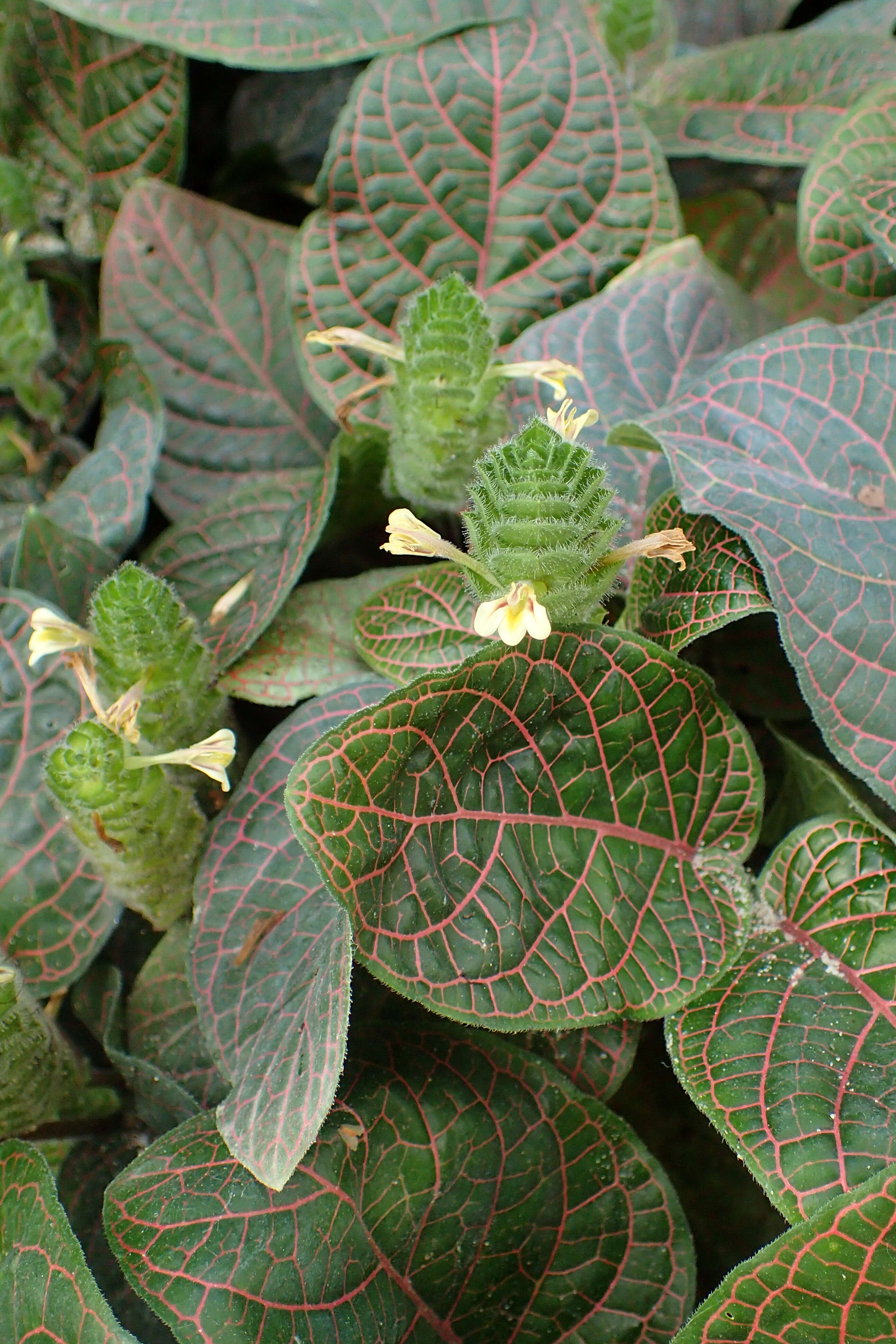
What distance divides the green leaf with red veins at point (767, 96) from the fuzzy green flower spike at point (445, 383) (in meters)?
0.50

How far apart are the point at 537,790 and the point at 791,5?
1.42 meters

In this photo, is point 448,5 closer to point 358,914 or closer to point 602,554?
point 602,554

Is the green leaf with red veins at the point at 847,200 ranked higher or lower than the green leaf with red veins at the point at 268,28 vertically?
lower

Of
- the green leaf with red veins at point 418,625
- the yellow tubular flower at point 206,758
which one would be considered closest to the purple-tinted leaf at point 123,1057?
the yellow tubular flower at point 206,758

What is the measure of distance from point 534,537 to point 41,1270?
1.98 feet

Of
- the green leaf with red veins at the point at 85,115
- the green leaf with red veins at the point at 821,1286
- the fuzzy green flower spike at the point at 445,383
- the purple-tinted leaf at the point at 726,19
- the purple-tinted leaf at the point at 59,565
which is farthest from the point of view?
the purple-tinted leaf at the point at 726,19

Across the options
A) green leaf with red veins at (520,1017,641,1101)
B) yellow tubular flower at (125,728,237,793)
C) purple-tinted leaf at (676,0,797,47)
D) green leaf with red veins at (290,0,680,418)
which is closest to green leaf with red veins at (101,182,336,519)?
green leaf with red veins at (290,0,680,418)

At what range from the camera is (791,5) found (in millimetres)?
1597

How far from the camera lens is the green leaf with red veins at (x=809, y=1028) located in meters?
0.71

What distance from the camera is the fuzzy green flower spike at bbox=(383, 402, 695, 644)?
66 centimetres

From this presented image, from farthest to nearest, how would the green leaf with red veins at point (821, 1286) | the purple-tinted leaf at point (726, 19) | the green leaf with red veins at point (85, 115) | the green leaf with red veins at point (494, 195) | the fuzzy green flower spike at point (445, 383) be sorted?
the purple-tinted leaf at point (726, 19), the green leaf with red veins at point (85, 115), the green leaf with red veins at point (494, 195), the fuzzy green flower spike at point (445, 383), the green leaf with red veins at point (821, 1286)

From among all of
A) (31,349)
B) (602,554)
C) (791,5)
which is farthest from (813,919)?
(791,5)

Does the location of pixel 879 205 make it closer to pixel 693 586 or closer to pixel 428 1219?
pixel 693 586

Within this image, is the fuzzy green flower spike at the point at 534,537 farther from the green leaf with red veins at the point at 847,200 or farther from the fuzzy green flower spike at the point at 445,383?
the green leaf with red veins at the point at 847,200
